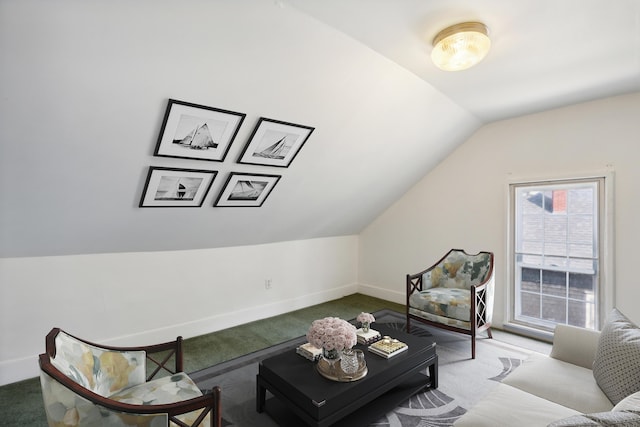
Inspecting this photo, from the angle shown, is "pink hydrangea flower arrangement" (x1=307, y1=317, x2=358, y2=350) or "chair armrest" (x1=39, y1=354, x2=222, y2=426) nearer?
"chair armrest" (x1=39, y1=354, x2=222, y2=426)

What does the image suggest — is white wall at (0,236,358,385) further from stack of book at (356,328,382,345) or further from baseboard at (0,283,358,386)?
stack of book at (356,328,382,345)

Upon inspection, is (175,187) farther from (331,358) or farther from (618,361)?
(618,361)

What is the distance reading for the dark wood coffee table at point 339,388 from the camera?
180cm

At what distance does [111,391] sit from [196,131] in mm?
1647

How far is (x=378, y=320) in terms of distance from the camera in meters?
4.04

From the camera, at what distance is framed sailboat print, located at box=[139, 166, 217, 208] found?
2498 millimetres

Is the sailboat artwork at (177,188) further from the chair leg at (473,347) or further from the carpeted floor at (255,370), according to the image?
the chair leg at (473,347)

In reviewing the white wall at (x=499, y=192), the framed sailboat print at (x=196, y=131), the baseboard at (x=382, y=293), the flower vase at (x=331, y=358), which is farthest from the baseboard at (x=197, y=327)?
the flower vase at (x=331, y=358)

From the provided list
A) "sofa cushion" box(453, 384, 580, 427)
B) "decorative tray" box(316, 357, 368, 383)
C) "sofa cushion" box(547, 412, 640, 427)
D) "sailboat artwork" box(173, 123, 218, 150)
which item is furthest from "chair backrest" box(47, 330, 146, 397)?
"sofa cushion" box(547, 412, 640, 427)

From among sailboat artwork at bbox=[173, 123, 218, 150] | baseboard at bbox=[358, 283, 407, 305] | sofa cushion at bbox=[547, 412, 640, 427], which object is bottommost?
baseboard at bbox=[358, 283, 407, 305]

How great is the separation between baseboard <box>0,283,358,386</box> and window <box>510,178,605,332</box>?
8.32 feet

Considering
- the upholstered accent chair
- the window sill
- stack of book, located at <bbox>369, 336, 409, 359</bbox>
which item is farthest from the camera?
the window sill

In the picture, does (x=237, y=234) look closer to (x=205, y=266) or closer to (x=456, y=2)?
(x=205, y=266)

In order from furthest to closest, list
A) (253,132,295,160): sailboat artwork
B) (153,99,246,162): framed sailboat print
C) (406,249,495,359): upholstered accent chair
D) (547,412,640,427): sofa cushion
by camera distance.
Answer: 1. (406,249,495,359): upholstered accent chair
2. (253,132,295,160): sailboat artwork
3. (153,99,246,162): framed sailboat print
4. (547,412,640,427): sofa cushion
